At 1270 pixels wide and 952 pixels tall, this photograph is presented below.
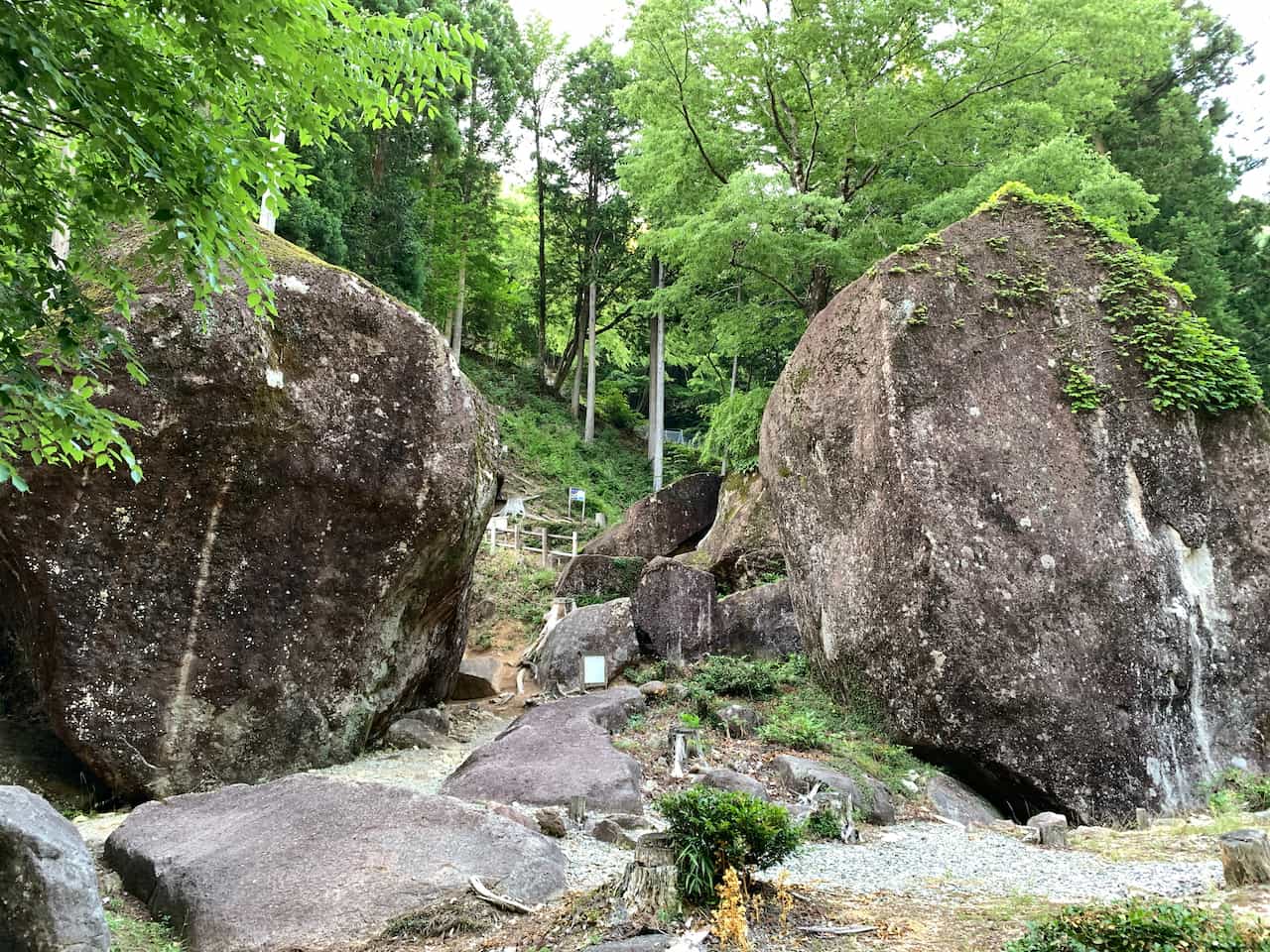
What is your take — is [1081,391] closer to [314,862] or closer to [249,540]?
[314,862]

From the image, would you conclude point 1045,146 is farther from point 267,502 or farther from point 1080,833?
point 267,502

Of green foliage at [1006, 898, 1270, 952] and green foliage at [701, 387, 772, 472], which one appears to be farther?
green foliage at [701, 387, 772, 472]

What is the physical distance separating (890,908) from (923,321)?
7.00 metres

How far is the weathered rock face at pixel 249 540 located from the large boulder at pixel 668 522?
8.78 metres

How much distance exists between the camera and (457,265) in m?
27.4

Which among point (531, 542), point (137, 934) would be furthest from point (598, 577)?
point (137, 934)

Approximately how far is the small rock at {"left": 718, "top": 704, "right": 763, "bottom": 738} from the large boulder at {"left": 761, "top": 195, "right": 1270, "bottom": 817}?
115cm

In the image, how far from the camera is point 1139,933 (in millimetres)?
2893

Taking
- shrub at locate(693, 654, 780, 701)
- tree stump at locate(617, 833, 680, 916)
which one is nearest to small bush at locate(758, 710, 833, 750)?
shrub at locate(693, 654, 780, 701)

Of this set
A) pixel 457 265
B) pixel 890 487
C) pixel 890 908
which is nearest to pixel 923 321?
pixel 890 487

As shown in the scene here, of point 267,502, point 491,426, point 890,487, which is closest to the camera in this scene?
point 267,502

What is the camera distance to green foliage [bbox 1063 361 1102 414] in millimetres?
8891

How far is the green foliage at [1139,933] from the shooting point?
9.25ft

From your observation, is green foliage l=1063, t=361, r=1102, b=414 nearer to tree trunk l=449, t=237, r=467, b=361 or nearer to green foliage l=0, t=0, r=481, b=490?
green foliage l=0, t=0, r=481, b=490
